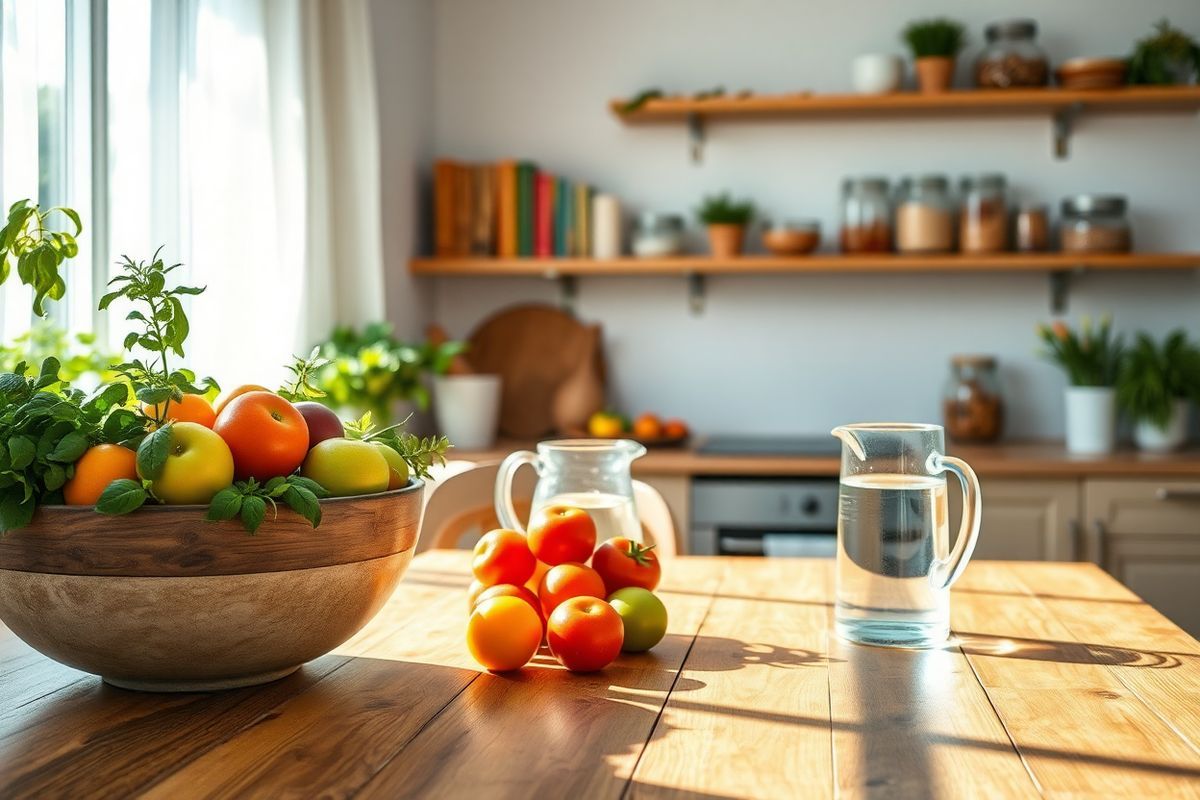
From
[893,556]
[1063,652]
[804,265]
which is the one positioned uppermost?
[804,265]

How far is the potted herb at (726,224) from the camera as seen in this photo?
342 centimetres

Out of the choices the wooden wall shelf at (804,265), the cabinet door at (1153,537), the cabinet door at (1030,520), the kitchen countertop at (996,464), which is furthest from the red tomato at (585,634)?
the wooden wall shelf at (804,265)

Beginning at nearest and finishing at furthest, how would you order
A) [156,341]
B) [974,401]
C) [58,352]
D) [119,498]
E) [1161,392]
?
[119,498] < [156,341] < [58,352] < [1161,392] < [974,401]

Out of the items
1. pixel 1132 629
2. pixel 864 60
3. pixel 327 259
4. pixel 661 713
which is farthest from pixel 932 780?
pixel 864 60

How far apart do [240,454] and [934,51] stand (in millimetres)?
2812

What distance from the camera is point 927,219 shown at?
3.27 metres

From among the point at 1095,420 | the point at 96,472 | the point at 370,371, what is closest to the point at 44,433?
the point at 96,472

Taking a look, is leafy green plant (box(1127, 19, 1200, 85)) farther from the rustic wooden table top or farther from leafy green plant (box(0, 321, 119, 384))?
leafy green plant (box(0, 321, 119, 384))

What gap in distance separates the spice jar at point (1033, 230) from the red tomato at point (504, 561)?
8.20 feet

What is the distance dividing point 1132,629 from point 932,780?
0.59 meters

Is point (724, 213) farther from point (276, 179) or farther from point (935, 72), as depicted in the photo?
point (276, 179)

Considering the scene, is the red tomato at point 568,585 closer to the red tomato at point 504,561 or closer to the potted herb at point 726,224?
the red tomato at point 504,561

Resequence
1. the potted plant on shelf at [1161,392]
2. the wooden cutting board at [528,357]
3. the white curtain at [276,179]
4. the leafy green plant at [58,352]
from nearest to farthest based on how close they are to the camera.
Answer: the leafy green plant at [58,352] → the white curtain at [276,179] → the potted plant on shelf at [1161,392] → the wooden cutting board at [528,357]

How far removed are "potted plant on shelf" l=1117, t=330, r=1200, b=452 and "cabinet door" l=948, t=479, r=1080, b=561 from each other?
391mm
